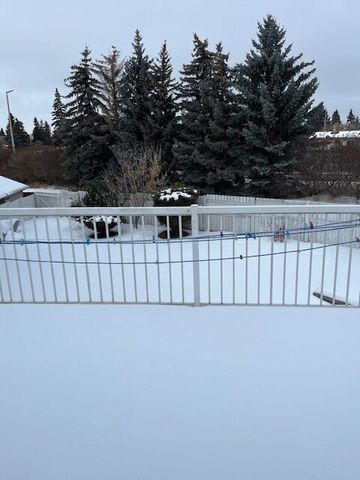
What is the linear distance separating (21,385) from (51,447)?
1.72 ft

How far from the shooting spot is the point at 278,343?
241cm

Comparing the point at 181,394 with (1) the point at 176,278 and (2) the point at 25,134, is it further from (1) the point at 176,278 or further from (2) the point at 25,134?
(2) the point at 25,134

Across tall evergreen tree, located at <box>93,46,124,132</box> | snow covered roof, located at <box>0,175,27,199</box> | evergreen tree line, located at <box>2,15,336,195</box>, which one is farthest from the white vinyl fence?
tall evergreen tree, located at <box>93,46,124,132</box>

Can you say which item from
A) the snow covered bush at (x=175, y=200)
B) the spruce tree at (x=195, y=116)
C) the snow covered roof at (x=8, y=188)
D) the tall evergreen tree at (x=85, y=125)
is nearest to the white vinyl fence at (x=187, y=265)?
the snow covered bush at (x=175, y=200)

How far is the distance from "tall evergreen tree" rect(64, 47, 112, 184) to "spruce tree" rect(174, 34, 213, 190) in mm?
4784

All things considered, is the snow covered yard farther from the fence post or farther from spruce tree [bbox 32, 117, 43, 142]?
spruce tree [bbox 32, 117, 43, 142]

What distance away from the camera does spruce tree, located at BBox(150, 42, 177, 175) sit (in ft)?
53.1

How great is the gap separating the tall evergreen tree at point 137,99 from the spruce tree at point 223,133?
10.5ft

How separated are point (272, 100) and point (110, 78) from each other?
373 inches

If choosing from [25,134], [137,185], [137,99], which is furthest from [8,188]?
[25,134]

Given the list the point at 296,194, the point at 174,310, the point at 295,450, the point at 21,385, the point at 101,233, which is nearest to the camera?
the point at 295,450

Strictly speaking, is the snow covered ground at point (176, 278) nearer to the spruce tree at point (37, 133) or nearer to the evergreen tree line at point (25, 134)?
the evergreen tree line at point (25, 134)

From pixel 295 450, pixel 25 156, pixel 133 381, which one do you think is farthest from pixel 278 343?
pixel 25 156

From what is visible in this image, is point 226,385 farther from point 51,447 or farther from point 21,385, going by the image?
point 21,385
